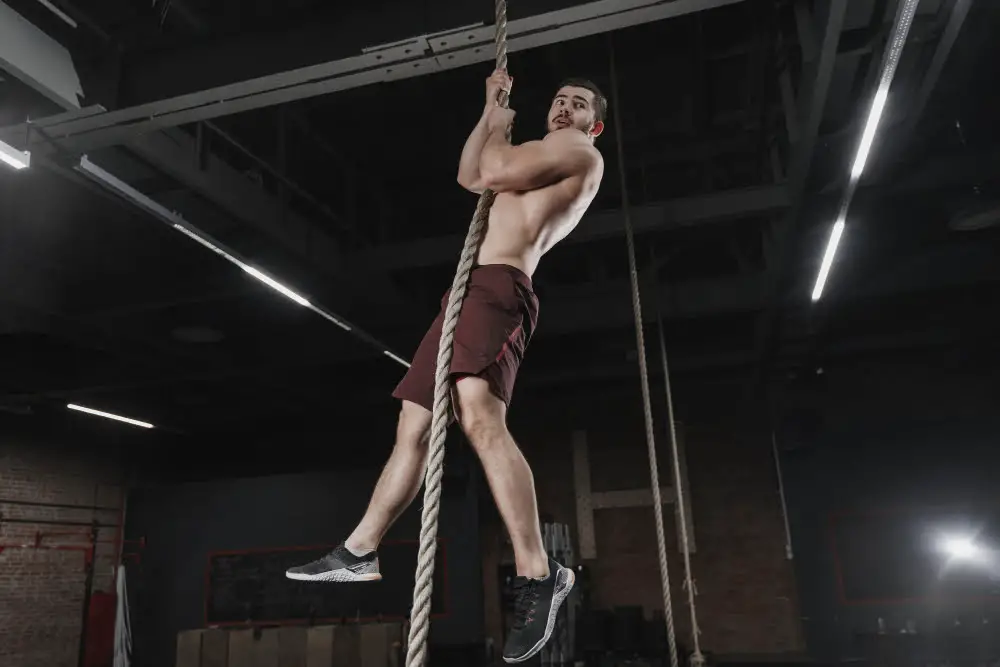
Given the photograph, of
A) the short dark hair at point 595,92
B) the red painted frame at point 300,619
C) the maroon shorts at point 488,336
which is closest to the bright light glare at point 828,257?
the short dark hair at point 595,92

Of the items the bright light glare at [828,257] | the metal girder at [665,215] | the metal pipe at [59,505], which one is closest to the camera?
the bright light glare at [828,257]

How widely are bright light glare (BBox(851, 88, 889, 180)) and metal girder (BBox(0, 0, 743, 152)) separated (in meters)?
0.91

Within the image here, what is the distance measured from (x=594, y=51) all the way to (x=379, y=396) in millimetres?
6074

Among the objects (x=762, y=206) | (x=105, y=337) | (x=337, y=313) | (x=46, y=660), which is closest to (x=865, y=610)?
(x=762, y=206)

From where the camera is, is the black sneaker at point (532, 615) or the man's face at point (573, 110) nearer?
the black sneaker at point (532, 615)

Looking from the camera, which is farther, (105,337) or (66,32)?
(105,337)

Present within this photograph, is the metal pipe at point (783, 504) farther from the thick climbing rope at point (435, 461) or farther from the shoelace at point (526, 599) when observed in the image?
the thick climbing rope at point (435, 461)

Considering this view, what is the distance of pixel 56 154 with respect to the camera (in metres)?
3.81

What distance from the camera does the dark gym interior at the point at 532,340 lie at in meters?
3.62

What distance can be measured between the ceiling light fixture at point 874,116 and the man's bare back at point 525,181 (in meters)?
1.74

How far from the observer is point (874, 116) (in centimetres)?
351

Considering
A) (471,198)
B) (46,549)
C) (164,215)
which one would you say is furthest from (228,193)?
(46,549)

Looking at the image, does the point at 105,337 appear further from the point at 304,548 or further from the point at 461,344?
the point at 461,344

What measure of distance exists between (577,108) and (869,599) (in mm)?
8095
